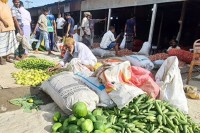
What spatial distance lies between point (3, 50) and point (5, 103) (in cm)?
291

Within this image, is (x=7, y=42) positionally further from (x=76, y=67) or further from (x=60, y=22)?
(x=60, y=22)

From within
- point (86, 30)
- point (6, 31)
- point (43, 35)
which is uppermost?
point (6, 31)

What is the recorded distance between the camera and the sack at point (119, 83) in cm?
311

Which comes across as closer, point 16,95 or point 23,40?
point 16,95

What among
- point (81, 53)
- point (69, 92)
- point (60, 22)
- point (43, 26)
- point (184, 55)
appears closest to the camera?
point (69, 92)

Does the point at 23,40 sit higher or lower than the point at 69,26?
lower

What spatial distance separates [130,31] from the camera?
33.6 ft

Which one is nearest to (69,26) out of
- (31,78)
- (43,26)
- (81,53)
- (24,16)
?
(43,26)

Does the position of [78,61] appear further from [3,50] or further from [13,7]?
[13,7]

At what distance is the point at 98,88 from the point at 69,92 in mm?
454

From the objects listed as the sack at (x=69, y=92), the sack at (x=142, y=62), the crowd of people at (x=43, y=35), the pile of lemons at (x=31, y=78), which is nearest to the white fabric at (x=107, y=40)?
the crowd of people at (x=43, y=35)

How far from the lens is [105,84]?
11.3 feet

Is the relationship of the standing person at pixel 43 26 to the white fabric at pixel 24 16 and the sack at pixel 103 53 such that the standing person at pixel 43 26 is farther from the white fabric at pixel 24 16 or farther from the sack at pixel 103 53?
the sack at pixel 103 53

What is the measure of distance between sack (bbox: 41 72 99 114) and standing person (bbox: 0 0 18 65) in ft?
9.64
